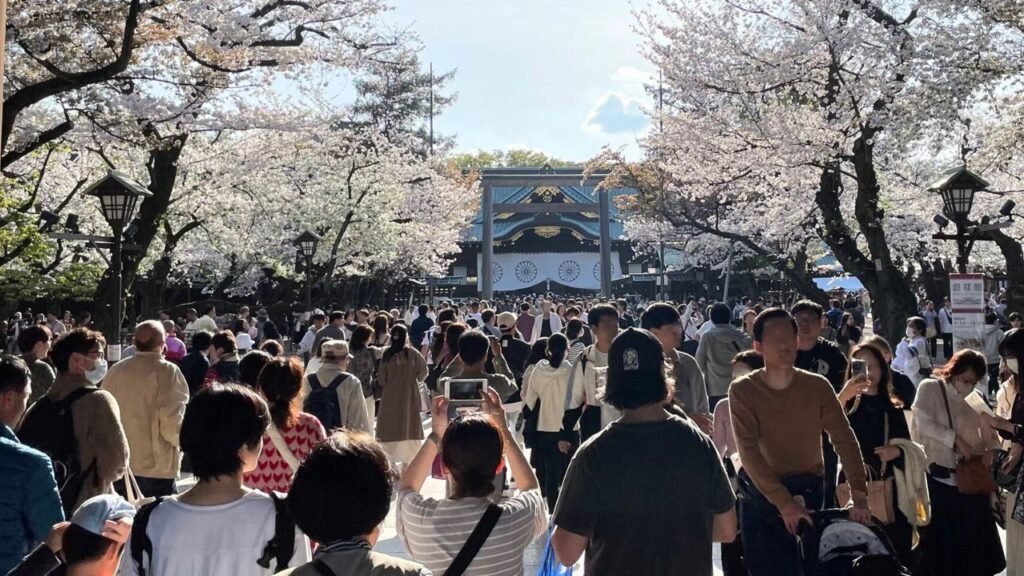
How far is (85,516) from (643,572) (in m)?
1.69

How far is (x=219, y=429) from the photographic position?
2988mm

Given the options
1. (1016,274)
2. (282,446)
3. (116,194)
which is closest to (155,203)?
(116,194)

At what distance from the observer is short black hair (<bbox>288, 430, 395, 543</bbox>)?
2494 mm

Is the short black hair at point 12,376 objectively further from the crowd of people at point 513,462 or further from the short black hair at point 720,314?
the short black hair at point 720,314

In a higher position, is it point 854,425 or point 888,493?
point 854,425

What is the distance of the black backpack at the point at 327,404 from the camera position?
6359mm

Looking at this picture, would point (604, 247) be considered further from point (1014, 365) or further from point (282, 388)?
point (282, 388)

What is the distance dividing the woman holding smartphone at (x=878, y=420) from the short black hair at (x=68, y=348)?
3.93 metres

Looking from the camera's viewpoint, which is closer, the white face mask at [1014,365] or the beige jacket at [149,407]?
the white face mask at [1014,365]

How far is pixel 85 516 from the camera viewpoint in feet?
9.34

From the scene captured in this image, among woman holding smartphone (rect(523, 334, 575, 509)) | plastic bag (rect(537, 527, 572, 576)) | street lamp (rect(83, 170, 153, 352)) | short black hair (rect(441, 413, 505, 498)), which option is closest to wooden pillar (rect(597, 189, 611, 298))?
street lamp (rect(83, 170, 153, 352))

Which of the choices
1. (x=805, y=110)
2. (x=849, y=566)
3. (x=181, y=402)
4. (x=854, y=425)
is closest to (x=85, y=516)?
(x=849, y=566)

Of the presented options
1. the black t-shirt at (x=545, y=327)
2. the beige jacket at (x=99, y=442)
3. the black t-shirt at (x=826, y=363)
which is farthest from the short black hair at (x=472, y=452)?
the black t-shirt at (x=545, y=327)

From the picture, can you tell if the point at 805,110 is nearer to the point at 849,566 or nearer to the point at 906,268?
the point at 849,566
